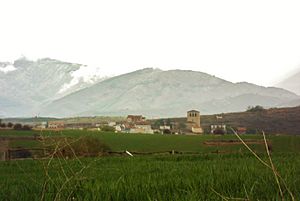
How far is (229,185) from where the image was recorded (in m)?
6.50

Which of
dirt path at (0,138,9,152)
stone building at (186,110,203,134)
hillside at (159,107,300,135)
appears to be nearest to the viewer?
dirt path at (0,138,9,152)

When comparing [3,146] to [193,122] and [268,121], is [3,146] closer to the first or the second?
[268,121]

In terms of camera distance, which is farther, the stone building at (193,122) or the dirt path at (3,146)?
the stone building at (193,122)

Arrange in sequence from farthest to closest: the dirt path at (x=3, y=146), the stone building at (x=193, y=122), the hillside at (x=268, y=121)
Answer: the stone building at (x=193, y=122), the hillside at (x=268, y=121), the dirt path at (x=3, y=146)

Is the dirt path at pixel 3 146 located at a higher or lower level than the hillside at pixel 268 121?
lower

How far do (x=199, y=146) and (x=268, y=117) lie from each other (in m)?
67.3

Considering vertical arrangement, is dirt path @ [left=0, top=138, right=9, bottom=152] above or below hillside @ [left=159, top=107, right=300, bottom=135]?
below

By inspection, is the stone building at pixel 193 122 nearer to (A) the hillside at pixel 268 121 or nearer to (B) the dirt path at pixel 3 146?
(A) the hillside at pixel 268 121

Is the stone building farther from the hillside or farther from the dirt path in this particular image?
the dirt path

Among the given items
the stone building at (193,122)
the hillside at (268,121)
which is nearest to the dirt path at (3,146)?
the hillside at (268,121)

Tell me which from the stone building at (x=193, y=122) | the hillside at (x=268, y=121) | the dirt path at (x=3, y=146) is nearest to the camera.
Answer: the dirt path at (x=3, y=146)

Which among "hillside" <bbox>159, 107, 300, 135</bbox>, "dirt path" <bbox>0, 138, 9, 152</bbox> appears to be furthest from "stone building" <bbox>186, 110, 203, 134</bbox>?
"dirt path" <bbox>0, 138, 9, 152</bbox>

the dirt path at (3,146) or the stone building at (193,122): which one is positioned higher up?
the stone building at (193,122)

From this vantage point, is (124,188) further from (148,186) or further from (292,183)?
(292,183)
